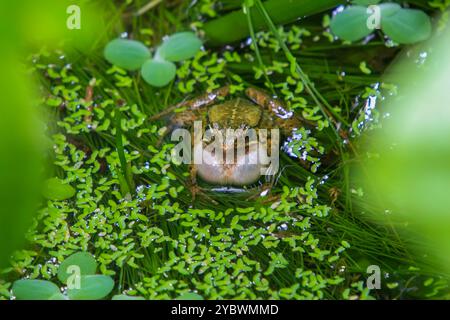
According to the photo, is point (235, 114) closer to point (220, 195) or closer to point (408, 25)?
point (220, 195)

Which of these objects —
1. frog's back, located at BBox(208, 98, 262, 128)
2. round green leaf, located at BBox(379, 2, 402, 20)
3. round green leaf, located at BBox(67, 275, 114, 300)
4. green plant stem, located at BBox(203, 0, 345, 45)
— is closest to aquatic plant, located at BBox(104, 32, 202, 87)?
green plant stem, located at BBox(203, 0, 345, 45)

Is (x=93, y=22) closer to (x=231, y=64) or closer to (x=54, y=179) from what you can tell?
(x=231, y=64)

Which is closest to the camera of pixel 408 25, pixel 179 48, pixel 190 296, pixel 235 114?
pixel 190 296

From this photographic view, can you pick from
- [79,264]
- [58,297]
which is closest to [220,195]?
[79,264]

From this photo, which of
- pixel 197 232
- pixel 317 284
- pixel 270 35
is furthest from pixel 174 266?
pixel 270 35

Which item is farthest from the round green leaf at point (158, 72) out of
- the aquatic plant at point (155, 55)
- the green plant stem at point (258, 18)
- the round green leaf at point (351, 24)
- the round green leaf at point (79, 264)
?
the round green leaf at point (79, 264)

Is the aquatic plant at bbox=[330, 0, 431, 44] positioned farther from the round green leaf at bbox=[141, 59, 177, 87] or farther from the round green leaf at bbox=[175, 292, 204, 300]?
the round green leaf at bbox=[175, 292, 204, 300]
